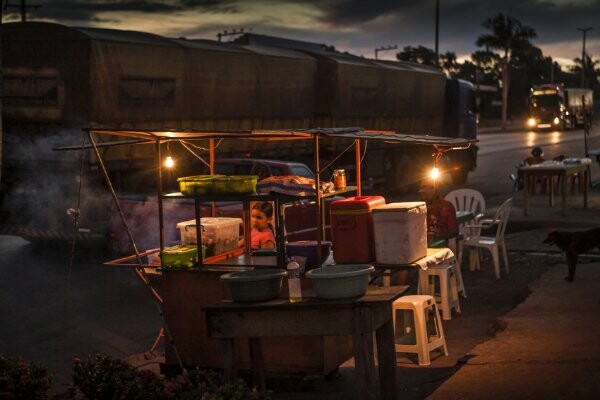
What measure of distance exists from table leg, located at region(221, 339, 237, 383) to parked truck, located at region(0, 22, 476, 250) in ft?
20.4

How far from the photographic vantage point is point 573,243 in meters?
10.8

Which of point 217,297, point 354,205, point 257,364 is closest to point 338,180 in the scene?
point 354,205

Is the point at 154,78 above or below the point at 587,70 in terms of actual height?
below

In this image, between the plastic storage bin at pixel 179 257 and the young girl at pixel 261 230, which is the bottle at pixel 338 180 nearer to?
the young girl at pixel 261 230

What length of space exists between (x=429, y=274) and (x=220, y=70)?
32.3 feet

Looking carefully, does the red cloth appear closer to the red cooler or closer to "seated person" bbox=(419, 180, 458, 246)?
"seated person" bbox=(419, 180, 458, 246)

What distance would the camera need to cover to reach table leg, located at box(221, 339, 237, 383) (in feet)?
18.9

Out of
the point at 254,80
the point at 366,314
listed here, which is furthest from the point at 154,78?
the point at 366,314

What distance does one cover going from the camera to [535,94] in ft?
210

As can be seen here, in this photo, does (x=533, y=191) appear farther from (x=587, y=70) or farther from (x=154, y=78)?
(x=587, y=70)

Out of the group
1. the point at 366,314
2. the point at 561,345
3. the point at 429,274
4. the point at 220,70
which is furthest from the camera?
the point at 220,70

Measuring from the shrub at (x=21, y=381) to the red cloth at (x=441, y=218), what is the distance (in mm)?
5730

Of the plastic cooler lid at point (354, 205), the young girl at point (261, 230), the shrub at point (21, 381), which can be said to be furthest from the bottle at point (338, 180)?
the shrub at point (21, 381)

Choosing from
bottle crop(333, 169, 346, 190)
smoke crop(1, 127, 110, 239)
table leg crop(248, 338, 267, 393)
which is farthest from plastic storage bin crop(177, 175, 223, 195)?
smoke crop(1, 127, 110, 239)
